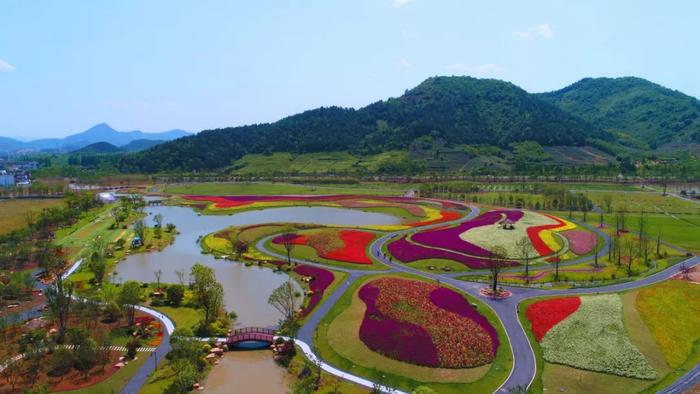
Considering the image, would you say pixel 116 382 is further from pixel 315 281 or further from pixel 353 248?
pixel 353 248

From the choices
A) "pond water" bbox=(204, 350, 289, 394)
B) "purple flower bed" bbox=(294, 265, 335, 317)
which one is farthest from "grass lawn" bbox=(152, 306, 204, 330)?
"purple flower bed" bbox=(294, 265, 335, 317)

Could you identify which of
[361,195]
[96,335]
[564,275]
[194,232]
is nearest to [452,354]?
[564,275]

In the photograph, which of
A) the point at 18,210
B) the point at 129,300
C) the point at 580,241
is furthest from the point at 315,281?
the point at 18,210

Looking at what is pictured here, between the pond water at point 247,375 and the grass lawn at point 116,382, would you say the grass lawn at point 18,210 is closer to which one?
the grass lawn at point 116,382

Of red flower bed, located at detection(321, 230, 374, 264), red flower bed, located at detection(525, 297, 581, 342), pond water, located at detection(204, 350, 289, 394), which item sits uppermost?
red flower bed, located at detection(321, 230, 374, 264)

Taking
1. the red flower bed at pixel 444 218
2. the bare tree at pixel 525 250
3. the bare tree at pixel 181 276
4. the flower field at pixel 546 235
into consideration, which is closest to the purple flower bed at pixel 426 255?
the bare tree at pixel 525 250

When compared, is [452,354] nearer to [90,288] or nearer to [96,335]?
[96,335]

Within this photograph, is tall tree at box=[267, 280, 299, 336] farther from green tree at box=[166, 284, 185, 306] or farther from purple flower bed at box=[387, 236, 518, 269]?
purple flower bed at box=[387, 236, 518, 269]
